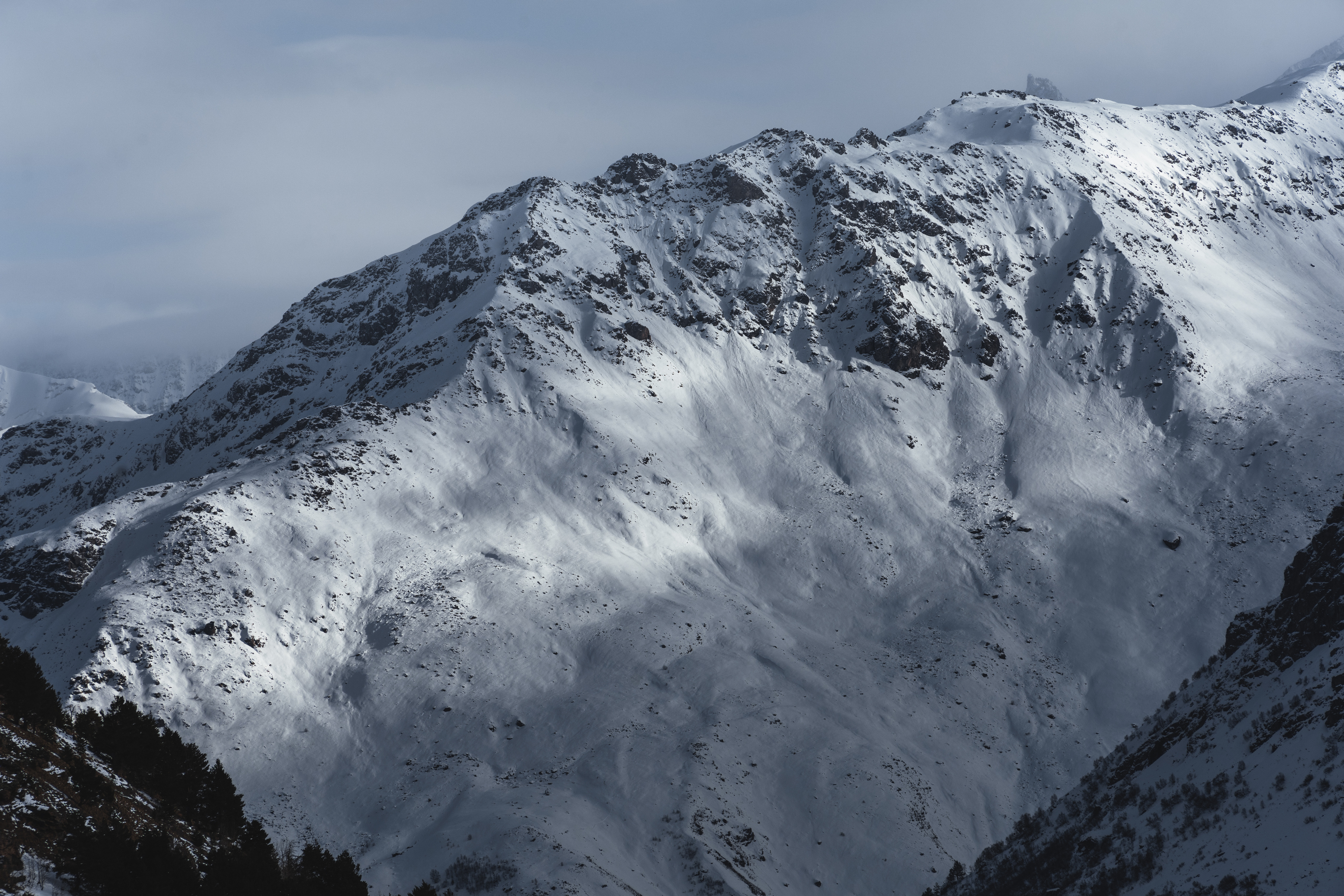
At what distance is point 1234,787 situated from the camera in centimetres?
3450

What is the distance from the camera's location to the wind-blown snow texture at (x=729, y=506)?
257 feet

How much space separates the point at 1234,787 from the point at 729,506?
83.2 m

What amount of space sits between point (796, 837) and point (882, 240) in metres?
105

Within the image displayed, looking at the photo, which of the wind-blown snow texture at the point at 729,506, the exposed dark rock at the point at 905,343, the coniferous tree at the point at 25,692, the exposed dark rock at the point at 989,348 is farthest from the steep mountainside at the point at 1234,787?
the exposed dark rock at the point at 989,348

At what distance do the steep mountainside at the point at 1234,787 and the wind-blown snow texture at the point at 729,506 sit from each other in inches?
1129

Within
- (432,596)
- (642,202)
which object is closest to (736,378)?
(642,202)

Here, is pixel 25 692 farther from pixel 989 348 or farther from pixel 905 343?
pixel 989 348

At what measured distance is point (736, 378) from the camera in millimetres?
137250

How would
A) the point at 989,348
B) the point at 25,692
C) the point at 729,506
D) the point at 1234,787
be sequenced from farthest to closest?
the point at 989,348
the point at 729,506
the point at 25,692
the point at 1234,787

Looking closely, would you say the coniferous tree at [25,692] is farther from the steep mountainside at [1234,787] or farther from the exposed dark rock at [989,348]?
the exposed dark rock at [989,348]

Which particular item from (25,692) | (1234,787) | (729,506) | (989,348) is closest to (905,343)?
(989,348)

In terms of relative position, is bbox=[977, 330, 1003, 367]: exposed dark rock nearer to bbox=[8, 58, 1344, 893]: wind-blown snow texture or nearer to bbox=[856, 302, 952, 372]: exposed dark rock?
bbox=[8, 58, 1344, 893]: wind-blown snow texture

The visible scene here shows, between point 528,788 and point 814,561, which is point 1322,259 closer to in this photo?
point 814,561

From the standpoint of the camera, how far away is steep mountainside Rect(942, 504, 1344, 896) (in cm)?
2942
